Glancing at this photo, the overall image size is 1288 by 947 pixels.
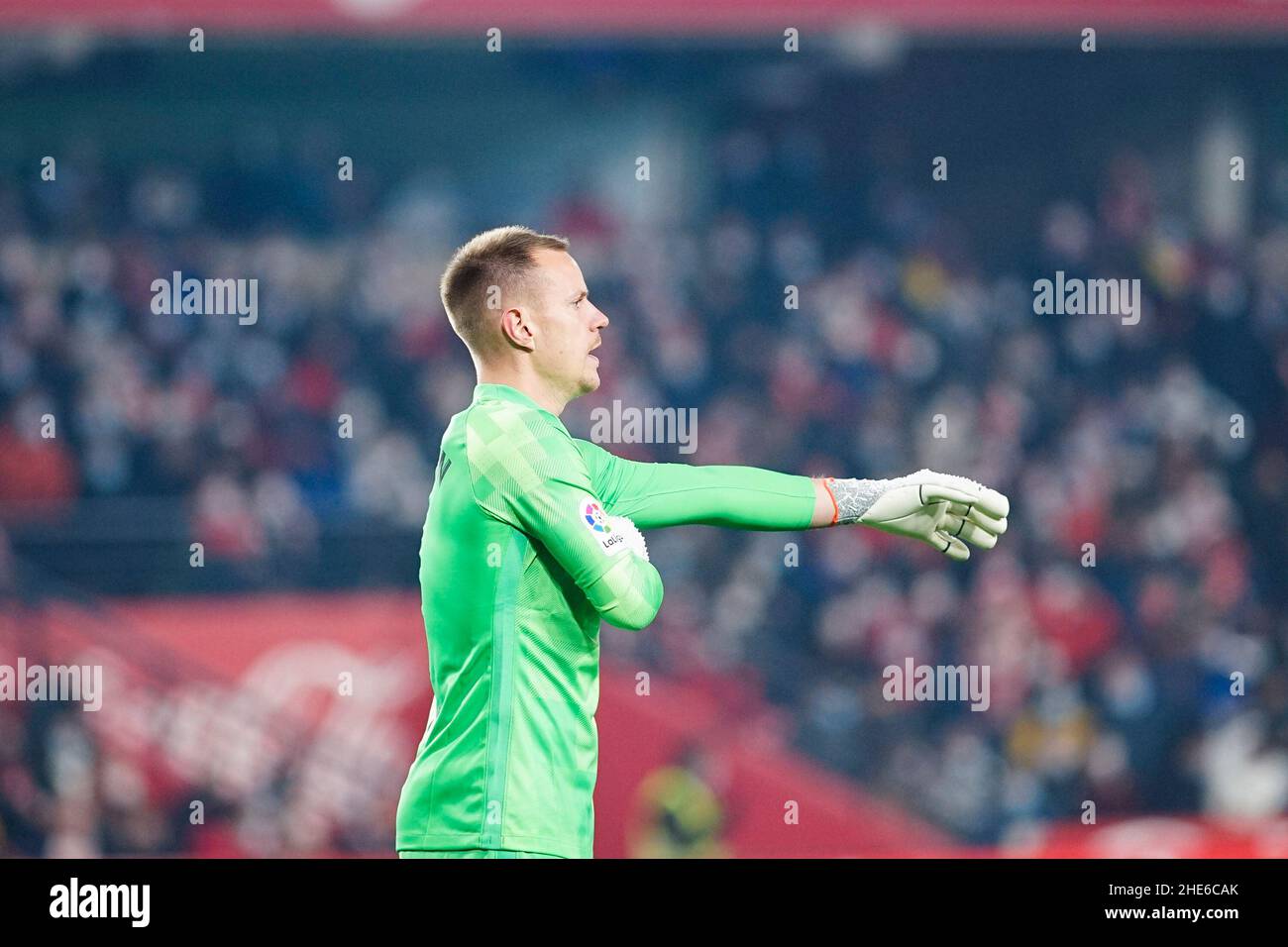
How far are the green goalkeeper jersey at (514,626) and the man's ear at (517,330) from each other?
0.13 meters

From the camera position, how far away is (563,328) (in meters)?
3.42

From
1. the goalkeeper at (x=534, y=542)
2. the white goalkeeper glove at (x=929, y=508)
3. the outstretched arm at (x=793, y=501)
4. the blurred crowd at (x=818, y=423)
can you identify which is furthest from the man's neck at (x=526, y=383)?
the blurred crowd at (x=818, y=423)

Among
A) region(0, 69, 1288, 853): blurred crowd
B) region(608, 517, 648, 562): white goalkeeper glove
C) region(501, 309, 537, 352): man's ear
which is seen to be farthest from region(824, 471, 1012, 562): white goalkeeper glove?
region(0, 69, 1288, 853): blurred crowd

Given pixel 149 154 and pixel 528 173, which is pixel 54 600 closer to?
pixel 149 154

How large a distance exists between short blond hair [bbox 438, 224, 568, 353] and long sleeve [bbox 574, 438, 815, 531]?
0.32 meters

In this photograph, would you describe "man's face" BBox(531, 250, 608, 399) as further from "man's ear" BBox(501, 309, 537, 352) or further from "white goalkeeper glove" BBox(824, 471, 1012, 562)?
"white goalkeeper glove" BBox(824, 471, 1012, 562)

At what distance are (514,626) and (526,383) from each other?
20.1 inches

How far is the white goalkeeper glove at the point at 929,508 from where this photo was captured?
11.2 ft

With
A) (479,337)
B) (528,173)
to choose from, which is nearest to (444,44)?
(528,173)

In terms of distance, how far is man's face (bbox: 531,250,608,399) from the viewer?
11.2 ft

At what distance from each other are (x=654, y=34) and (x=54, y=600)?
7524mm

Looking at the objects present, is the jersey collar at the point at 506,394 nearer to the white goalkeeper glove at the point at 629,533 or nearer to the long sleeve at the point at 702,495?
the long sleeve at the point at 702,495

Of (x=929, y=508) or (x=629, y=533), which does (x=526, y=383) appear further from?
(x=929, y=508)

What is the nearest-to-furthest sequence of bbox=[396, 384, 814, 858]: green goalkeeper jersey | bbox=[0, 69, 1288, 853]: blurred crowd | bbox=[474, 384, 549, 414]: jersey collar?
bbox=[396, 384, 814, 858]: green goalkeeper jersey → bbox=[474, 384, 549, 414]: jersey collar → bbox=[0, 69, 1288, 853]: blurred crowd
